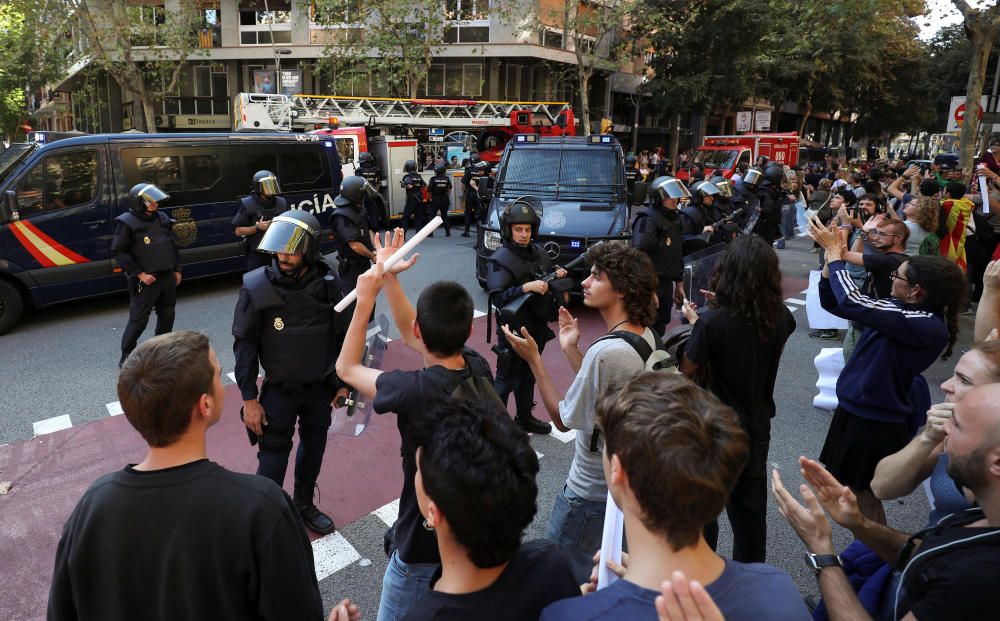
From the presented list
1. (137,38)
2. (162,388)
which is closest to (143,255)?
(162,388)

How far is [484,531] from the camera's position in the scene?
1.54 meters

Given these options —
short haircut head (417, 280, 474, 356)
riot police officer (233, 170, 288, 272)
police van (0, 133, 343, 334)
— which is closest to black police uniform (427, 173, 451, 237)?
police van (0, 133, 343, 334)

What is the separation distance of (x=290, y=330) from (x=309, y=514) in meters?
1.11

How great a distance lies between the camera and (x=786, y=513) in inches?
79.5

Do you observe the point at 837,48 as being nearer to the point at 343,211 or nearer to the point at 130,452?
the point at 343,211

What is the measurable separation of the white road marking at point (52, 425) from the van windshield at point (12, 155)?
3651mm

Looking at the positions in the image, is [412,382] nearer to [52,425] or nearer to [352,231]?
[52,425]

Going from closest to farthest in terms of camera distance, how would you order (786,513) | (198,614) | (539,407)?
(198,614)
(786,513)
(539,407)

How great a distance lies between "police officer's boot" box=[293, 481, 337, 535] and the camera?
3998 mm

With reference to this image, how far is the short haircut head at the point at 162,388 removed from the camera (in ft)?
6.06

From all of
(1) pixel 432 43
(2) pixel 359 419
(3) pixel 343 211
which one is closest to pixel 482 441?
(2) pixel 359 419

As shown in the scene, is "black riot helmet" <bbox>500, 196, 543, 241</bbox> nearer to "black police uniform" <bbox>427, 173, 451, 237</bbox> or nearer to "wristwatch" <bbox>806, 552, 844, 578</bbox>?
"wristwatch" <bbox>806, 552, 844, 578</bbox>

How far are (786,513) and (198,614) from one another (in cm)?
167

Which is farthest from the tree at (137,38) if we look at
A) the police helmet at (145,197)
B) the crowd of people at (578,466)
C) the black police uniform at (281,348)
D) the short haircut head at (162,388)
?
the short haircut head at (162,388)
